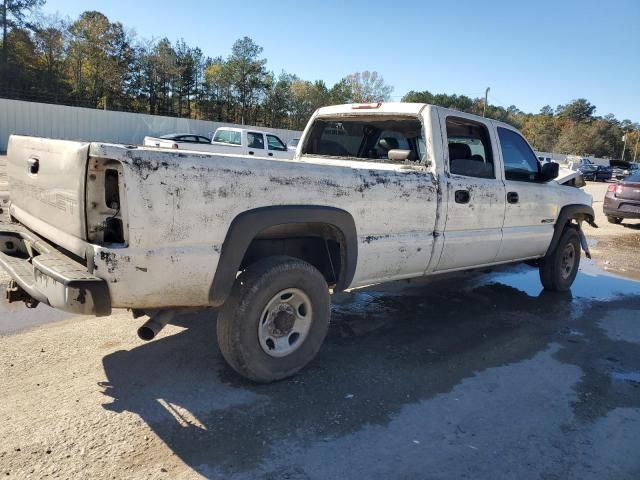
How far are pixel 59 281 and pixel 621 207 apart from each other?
1467cm

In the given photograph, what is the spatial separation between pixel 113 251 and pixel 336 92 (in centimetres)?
7663

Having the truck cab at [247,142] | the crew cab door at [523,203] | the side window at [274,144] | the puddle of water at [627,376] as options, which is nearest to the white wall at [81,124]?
the truck cab at [247,142]

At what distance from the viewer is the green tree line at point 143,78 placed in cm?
4731

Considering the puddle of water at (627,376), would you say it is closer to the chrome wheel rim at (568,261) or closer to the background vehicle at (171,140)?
the chrome wheel rim at (568,261)

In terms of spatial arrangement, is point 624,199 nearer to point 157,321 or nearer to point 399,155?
point 399,155

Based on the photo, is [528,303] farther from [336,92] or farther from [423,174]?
[336,92]

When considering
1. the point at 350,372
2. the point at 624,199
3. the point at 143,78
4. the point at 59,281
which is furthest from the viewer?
the point at 143,78

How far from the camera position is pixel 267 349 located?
355 centimetres

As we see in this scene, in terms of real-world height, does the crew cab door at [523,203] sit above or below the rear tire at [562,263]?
above

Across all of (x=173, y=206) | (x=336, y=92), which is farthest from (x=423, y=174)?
(x=336, y=92)

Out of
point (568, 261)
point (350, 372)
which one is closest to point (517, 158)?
point (568, 261)

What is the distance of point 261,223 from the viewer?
10.5 feet

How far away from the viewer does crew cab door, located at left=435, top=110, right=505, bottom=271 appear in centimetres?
458

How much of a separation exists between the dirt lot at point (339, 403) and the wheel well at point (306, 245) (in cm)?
75
